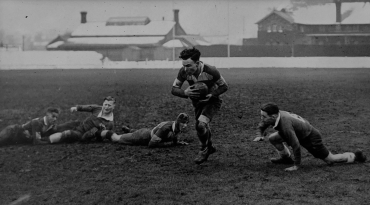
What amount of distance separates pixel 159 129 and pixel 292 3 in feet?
61.2

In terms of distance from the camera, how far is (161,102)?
12.5 metres

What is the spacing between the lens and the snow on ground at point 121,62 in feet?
80.5

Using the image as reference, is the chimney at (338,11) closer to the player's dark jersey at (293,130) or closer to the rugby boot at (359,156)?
the rugby boot at (359,156)

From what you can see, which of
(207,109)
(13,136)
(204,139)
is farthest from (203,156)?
(13,136)

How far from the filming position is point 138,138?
7.01 meters

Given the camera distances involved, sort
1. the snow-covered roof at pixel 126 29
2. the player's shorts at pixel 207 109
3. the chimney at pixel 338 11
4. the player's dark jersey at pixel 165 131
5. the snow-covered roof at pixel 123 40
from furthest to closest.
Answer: the snow-covered roof at pixel 123 40 < the snow-covered roof at pixel 126 29 < the chimney at pixel 338 11 < the player's dark jersey at pixel 165 131 < the player's shorts at pixel 207 109

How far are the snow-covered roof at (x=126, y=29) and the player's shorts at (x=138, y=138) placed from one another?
21422 mm

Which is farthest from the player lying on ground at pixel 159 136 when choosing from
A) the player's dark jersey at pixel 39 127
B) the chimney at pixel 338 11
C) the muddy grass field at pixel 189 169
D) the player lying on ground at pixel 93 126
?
the chimney at pixel 338 11

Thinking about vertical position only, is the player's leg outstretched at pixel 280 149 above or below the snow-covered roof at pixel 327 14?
below

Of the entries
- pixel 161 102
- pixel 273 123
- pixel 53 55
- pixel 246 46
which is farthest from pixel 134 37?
pixel 273 123

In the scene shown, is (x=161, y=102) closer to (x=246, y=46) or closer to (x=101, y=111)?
(x=101, y=111)

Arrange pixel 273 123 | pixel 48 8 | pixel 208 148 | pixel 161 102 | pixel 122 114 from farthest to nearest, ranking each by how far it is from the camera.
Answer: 1. pixel 48 8
2. pixel 161 102
3. pixel 122 114
4. pixel 208 148
5. pixel 273 123

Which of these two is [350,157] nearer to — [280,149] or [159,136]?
[280,149]

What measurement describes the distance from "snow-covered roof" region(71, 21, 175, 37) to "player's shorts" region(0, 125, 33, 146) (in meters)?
21.1
